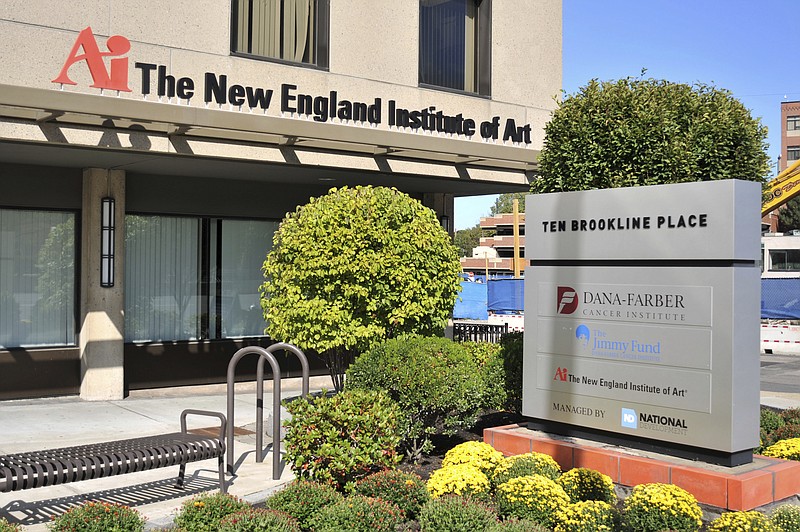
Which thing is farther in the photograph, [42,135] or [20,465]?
[42,135]

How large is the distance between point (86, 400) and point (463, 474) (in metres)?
8.36

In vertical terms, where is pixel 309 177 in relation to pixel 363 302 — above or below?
above

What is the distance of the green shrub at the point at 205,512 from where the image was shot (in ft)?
18.5

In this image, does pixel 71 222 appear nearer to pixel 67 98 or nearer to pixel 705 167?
pixel 67 98

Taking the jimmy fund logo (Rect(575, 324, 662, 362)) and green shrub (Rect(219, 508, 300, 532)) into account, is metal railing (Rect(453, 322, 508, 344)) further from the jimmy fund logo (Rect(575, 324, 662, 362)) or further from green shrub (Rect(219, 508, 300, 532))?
green shrub (Rect(219, 508, 300, 532))

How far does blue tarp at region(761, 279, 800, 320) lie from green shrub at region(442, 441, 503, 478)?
22416 millimetres

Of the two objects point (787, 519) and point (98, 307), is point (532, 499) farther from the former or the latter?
point (98, 307)

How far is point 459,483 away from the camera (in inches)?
266

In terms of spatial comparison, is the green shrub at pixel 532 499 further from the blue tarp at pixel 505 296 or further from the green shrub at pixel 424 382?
the blue tarp at pixel 505 296

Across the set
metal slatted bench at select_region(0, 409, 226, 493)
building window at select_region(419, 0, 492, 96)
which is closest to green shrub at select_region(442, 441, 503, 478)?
metal slatted bench at select_region(0, 409, 226, 493)

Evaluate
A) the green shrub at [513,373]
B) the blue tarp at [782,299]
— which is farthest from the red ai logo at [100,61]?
the blue tarp at [782,299]

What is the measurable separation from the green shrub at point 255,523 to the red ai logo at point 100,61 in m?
7.57

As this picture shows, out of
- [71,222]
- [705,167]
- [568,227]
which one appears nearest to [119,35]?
[71,222]

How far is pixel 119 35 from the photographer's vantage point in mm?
11602
